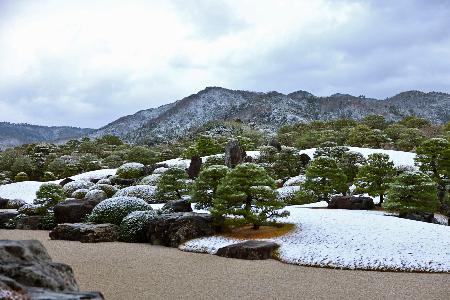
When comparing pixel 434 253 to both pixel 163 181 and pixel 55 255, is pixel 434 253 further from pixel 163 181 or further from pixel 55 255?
pixel 163 181

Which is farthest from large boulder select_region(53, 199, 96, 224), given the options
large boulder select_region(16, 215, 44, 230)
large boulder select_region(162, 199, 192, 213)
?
large boulder select_region(162, 199, 192, 213)

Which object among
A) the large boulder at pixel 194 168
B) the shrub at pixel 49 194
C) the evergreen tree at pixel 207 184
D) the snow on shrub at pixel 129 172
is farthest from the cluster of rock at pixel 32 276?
the snow on shrub at pixel 129 172

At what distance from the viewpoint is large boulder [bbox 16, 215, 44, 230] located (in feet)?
81.5

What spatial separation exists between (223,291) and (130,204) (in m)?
12.3

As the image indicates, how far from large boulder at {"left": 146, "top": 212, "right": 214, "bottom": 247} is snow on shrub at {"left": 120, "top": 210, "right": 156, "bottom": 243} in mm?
335

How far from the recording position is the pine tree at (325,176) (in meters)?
28.2

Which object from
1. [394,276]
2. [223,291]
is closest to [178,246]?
[223,291]

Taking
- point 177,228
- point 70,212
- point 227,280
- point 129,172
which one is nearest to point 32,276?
point 227,280

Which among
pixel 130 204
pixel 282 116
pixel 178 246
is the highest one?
pixel 282 116

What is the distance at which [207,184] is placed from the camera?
21.7 m

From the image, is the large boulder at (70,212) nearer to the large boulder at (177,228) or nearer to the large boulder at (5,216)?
the large boulder at (5,216)

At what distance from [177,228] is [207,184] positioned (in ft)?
12.8

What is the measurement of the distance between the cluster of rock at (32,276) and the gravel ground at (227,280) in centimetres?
320

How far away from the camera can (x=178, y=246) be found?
1772 centimetres
